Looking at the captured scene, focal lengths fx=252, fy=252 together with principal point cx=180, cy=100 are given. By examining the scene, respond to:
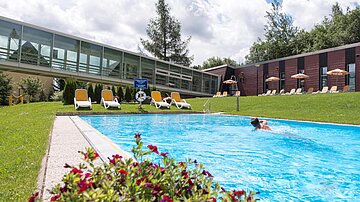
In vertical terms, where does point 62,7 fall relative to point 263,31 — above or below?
below

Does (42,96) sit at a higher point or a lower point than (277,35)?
lower

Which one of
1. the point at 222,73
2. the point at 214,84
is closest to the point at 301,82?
the point at 222,73

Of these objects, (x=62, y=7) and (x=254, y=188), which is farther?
(x=62, y=7)

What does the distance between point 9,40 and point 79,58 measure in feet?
14.5

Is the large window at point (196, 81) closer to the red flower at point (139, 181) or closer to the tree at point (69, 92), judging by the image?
the tree at point (69, 92)

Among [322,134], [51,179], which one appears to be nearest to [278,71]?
[322,134]

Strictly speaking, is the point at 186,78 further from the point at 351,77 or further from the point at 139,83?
the point at 351,77

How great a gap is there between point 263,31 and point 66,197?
40.4 meters

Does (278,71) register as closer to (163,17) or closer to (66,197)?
(163,17)

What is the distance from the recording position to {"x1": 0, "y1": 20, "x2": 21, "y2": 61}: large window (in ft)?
48.8

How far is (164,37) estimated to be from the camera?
37062 millimetres

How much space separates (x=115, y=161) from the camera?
1462 mm

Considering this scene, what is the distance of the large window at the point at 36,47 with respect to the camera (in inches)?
618

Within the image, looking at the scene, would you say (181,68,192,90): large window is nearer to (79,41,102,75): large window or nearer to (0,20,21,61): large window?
(79,41,102,75): large window
